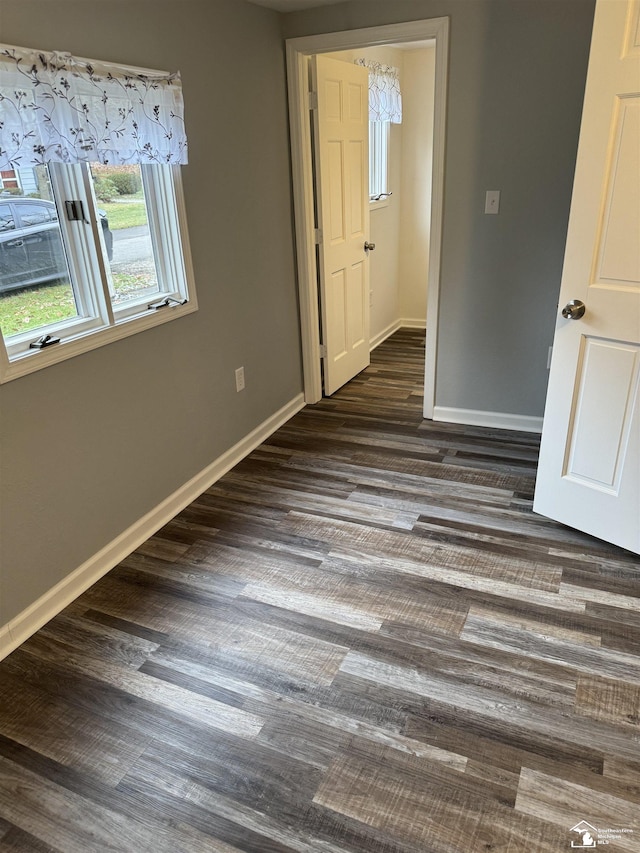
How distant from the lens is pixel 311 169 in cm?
351

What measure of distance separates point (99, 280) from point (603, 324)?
1890 mm

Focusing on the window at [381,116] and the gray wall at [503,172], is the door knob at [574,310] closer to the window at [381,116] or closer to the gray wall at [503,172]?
the gray wall at [503,172]

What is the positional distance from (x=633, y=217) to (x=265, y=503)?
6.29 ft

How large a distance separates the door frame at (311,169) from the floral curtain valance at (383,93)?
3.47ft

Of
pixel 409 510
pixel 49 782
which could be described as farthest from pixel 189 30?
pixel 49 782

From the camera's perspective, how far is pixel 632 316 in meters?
2.09

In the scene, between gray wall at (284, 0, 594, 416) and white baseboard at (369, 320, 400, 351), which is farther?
white baseboard at (369, 320, 400, 351)

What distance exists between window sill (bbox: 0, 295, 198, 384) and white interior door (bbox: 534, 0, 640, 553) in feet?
5.35

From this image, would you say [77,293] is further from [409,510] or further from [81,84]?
[409,510]

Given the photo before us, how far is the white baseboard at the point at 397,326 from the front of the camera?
205 inches

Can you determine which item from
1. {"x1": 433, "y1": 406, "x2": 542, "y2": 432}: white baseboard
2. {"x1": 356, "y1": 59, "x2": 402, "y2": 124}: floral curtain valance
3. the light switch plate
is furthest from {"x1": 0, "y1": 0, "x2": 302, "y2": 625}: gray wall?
{"x1": 356, "y1": 59, "x2": 402, "y2": 124}: floral curtain valance

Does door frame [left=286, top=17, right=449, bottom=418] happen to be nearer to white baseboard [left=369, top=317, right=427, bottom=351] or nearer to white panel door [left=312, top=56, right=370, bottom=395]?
white panel door [left=312, top=56, right=370, bottom=395]

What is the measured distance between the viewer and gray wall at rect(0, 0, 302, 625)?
6.62 ft
